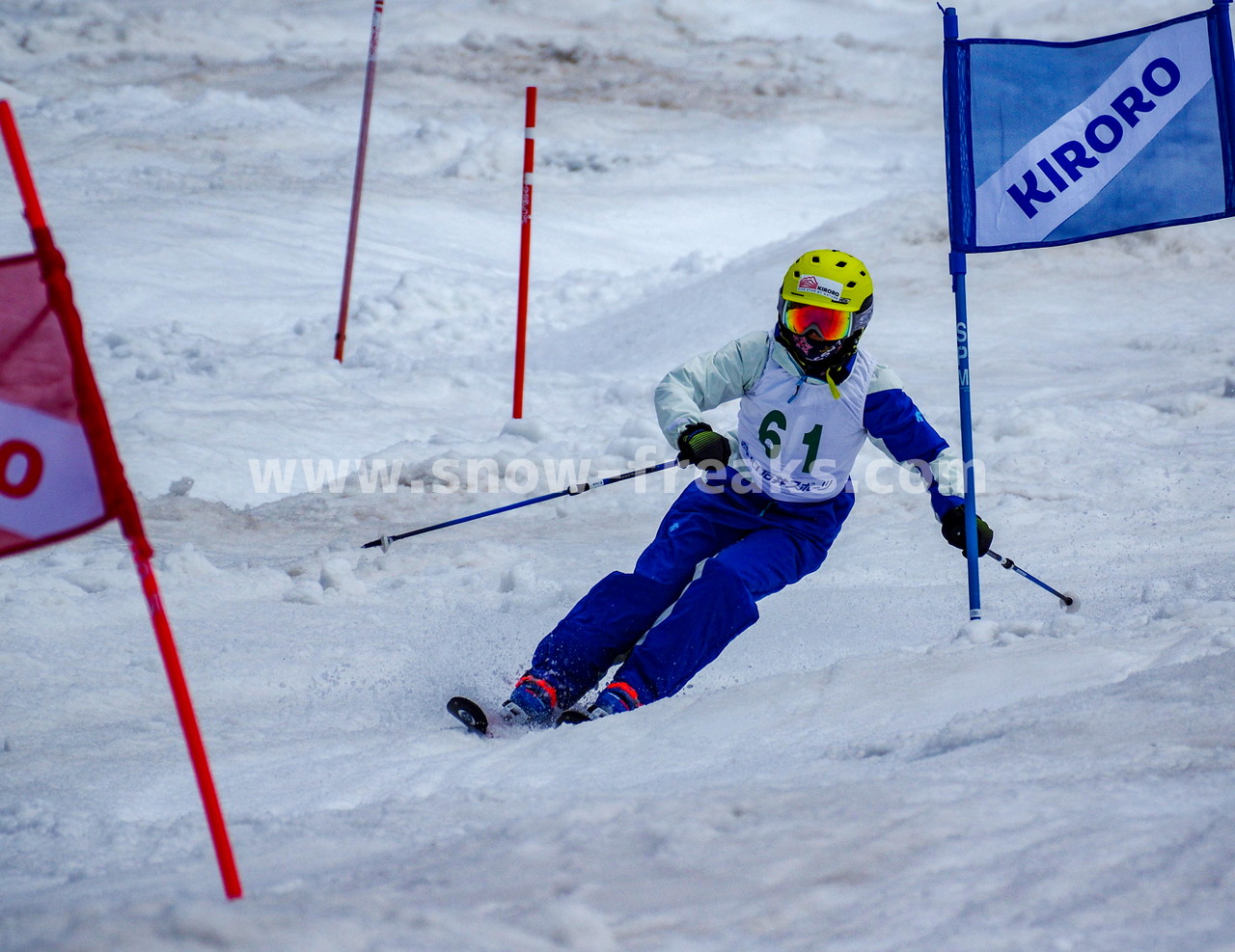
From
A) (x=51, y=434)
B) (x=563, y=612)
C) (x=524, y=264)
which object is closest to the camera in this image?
(x=51, y=434)

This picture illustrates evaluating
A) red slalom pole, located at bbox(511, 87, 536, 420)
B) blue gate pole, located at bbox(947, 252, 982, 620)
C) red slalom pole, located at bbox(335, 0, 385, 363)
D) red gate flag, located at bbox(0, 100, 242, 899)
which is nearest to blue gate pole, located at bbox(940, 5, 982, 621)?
blue gate pole, located at bbox(947, 252, 982, 620)

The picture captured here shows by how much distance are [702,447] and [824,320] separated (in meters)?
0.55

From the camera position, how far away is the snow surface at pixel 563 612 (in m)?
1.92

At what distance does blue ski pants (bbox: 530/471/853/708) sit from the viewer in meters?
3.56

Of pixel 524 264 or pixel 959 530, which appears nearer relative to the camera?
pixel 959 530

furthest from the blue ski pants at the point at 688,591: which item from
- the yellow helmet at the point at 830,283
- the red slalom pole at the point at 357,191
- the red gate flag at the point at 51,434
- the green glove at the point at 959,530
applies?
the red slalom pole at the point at 357,191

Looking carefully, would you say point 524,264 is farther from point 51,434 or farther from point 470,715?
point 51,434

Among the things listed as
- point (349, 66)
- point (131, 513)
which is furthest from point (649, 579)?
point (349, 66)

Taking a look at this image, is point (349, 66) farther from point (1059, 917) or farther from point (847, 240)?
point (1059, 917)

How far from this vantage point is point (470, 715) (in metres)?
3.38

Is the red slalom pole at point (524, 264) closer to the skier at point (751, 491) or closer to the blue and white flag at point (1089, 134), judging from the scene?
the skier at point (751, 491)

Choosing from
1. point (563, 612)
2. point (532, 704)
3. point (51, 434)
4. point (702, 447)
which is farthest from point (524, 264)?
point (51, 434)

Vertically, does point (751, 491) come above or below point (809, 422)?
below

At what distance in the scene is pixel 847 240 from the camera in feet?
35.2
